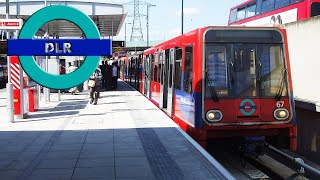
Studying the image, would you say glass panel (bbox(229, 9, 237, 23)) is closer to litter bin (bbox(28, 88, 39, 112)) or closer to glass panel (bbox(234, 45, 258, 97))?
litter bin (bbox(28, 88, 39, 112))

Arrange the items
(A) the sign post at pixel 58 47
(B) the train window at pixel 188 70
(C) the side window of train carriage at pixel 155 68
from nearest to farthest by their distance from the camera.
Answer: (A) the sign post at pixel 58 47 < (B) the train window at pixel 188 70 < (C) the side window of train carriage at pixel 155 68

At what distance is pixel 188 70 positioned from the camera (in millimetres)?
9766

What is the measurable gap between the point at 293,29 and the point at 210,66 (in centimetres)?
497

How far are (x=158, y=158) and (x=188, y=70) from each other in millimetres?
2970

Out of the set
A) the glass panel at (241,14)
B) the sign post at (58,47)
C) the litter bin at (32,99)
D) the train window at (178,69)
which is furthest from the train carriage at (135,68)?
the sign post at (58,47)

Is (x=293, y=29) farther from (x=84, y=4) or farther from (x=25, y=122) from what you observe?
(x=84, y=4)

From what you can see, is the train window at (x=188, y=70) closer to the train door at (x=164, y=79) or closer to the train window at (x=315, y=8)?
the train door at (x=164, y=79)

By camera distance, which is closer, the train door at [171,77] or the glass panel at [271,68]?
the glass panel at [271,68]

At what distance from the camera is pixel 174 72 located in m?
11.5

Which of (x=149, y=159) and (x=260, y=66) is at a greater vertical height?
(x=260, y=66)

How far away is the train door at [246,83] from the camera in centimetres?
895

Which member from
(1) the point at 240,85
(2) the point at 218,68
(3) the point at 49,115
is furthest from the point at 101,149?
(3) the point at 49,115

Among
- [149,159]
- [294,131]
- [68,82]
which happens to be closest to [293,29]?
[294,131]

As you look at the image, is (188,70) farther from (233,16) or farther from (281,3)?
(233,16)
